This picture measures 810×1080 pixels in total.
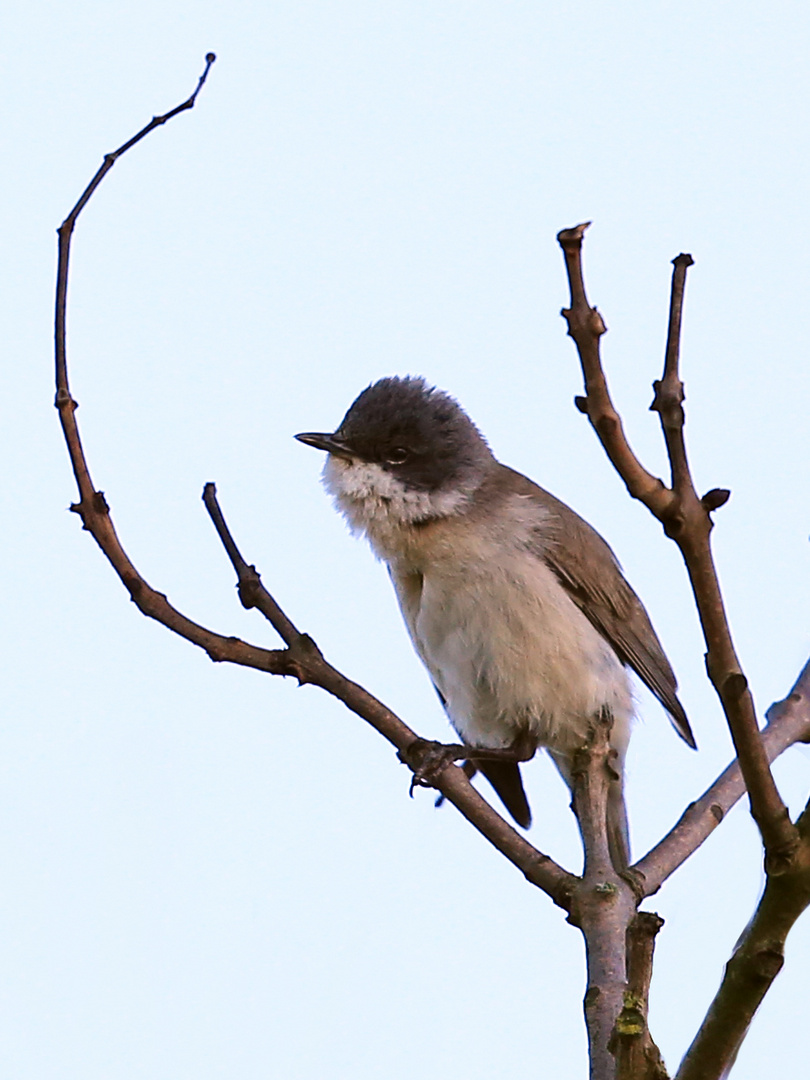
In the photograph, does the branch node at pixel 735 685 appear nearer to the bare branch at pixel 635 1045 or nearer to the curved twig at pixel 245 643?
the bare branch at pixel 635 1045

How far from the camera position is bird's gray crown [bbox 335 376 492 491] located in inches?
232

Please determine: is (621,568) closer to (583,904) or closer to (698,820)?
(698,820)

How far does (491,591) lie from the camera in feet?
18.2

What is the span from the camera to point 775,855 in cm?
239

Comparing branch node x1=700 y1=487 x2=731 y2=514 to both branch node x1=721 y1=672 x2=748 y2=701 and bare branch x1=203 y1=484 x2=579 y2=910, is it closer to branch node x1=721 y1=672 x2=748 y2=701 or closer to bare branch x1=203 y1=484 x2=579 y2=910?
branch node x1=721 y1=672 x2=748 y2=701

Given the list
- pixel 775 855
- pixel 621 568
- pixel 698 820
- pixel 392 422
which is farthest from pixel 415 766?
pixel 621 568

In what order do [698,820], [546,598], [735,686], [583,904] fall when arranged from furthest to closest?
[546,598]
[698,820]
[583,904]
[735,686]

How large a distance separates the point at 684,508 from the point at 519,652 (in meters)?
3.34

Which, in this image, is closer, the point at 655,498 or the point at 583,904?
the point at 655,498

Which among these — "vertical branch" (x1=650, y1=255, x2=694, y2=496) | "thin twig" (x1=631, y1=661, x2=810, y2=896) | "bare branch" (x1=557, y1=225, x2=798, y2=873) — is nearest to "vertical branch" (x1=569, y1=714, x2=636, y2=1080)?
"thin twig" (x1=631, y1=661, x2=810, y2=896)

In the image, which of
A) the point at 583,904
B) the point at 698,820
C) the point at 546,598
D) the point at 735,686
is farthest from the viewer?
the point at 546,598

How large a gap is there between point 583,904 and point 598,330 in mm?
1942

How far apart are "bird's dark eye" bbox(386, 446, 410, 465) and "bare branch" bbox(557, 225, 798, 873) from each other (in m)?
3.60

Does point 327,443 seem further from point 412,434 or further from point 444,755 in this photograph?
point 444,755
